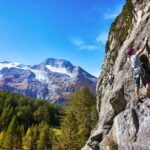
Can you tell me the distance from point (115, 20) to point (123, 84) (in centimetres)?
2209

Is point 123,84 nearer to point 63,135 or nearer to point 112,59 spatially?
point 112,59

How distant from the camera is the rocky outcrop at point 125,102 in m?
24.0

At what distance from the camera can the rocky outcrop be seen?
24.0 m

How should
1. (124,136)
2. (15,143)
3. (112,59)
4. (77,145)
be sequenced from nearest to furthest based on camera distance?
(124,136) < (112,59) < (77,145) < (15,143)

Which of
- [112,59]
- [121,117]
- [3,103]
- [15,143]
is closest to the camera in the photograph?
[121,117]

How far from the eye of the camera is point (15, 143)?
11156cm

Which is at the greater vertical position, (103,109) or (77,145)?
(103,109)

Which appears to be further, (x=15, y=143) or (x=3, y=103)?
(x=3, y=103)

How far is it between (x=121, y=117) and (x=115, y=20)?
25.1 metres

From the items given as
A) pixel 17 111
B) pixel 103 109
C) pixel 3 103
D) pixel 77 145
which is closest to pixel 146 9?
pixel 103 109

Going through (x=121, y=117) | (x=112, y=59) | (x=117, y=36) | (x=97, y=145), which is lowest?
(x=97, y=145)

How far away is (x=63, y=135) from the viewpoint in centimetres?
7312

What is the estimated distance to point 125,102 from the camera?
31250mm

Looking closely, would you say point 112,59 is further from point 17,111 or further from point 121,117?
point 17,111
